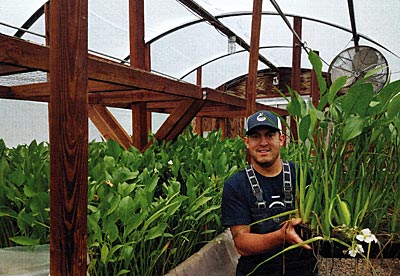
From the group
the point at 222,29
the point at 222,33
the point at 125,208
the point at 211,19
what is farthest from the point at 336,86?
the point at 222,33

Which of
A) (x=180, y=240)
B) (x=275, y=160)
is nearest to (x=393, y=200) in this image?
(x=275, y=160)

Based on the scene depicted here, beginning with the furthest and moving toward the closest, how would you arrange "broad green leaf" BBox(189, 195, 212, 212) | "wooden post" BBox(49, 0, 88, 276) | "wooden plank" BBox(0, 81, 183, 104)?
"wooden plank" BBox(0, 81, 183, 104) → "broad green leaf" BBox(189, 195, 212, 212) → "wooden post" BBox(49, 0, 88, 276)

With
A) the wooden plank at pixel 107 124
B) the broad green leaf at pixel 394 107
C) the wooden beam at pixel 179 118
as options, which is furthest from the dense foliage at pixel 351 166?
A: the wooden plank at pixel 107 124

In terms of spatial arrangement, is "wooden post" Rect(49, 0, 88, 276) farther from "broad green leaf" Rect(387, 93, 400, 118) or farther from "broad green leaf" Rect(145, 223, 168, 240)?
"broad green leaf" Rect(387, 93, 400, 118)

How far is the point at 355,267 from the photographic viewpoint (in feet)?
2.89

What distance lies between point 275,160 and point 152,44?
508 centimetres

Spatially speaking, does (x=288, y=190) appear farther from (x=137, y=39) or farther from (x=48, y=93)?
(x=137, y=39)

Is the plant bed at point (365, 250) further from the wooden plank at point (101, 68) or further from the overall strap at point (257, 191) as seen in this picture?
the wooden plank at point (101, 68)

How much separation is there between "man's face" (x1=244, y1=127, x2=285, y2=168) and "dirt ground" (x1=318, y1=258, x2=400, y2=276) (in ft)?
1.37

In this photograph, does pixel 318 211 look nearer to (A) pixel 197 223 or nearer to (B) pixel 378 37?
(A) pixel 197 223

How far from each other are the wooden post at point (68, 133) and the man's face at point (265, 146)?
26.7 inches

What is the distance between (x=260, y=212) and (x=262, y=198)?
2.0 inches

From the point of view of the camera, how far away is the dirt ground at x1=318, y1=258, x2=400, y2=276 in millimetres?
889

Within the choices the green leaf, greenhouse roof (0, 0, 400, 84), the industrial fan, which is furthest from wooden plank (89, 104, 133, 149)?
the industrial fan
